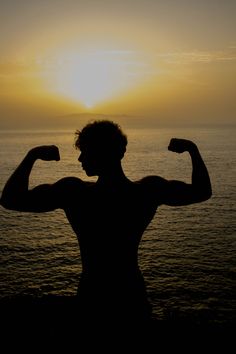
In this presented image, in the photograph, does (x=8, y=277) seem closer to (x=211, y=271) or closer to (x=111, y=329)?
(x=211, y=271)

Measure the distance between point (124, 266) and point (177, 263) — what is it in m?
22.9

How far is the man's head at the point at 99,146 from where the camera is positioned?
→ 3.59 meters

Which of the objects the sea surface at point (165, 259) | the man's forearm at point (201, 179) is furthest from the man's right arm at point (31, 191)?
the sea surface at point (165, 259)

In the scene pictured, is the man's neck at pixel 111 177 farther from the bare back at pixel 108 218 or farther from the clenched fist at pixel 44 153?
the clenched fist at pixel 44 153

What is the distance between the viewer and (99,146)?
3590 millimetres

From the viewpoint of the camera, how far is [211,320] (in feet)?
59.3

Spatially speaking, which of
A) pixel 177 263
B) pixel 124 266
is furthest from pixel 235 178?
pixel 124 266

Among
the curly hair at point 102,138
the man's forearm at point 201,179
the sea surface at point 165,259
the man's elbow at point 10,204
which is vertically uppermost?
the curly hair at point 102,138

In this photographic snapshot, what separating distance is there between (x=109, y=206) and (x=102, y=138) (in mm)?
685

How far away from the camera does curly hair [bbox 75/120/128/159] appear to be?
3.59 metres

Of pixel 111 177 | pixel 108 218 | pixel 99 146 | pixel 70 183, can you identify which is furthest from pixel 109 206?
pixel 99 146

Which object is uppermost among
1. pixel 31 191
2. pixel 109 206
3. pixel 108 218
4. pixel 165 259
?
pixel 31 191

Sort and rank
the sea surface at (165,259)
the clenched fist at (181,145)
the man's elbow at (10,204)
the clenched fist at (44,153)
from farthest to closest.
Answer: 1. the sea surface at (165,259)
2. the clenched fist at (181,145)
3. the clenched fist at (44,153)
4. the man's elbow at (10,204)

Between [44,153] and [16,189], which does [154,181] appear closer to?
[44,153]
